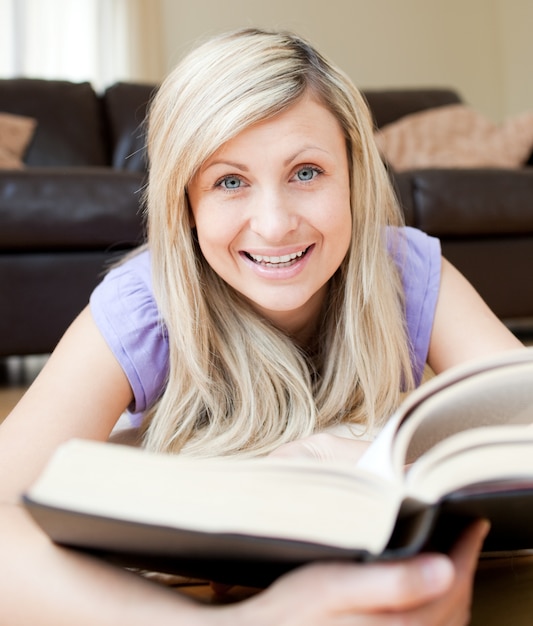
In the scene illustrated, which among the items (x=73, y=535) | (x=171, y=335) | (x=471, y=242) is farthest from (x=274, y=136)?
(x=471, y=242)

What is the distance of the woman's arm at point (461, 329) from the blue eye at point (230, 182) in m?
0.35

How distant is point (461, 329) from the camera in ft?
3.43

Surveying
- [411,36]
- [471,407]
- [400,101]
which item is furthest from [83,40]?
[471,407]

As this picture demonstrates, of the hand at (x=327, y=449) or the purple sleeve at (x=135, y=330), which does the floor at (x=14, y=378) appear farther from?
the hand at (x=327, y=449)

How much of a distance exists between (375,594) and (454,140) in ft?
9.30

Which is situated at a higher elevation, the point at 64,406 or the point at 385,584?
the point at 385,584

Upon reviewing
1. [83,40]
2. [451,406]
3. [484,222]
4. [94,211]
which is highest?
[451,406]

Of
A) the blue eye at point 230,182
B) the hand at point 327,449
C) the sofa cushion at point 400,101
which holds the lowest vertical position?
the sofa cushion at point 400,101

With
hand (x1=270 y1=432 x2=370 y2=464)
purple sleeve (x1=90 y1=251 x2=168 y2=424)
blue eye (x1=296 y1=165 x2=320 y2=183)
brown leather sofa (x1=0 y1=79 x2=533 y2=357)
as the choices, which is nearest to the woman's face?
blue eye (x1=296 y1=165 x2=320 y2=183)

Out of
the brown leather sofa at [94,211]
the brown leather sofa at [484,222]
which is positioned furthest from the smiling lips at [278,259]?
the brown leather sofa at [484,222]

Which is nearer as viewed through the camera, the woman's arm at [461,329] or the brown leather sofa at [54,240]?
the woman's arm at [461,329]

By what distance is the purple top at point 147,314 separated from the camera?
0.96 meters

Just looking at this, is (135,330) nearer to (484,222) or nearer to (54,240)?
(54,240)

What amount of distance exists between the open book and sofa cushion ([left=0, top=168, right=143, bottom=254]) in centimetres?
156
